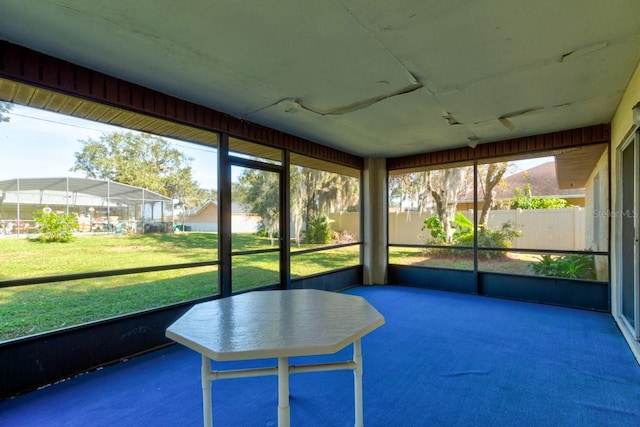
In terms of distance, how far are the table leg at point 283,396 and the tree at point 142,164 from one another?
11.0 feet

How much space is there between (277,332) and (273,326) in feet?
0.32

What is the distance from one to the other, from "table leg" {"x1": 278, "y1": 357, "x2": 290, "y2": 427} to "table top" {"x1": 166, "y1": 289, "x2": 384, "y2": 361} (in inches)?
6.1

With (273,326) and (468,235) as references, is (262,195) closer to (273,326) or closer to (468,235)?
(273,326)

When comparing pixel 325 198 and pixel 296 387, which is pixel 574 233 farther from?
pixel 296 387

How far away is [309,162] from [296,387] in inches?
151

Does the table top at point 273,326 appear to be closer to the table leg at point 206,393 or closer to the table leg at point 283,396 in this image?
the table leg at point 283,396

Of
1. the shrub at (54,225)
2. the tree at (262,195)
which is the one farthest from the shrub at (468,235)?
the shrub at (54,225)

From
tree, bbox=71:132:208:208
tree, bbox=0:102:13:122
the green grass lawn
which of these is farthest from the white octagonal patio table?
tree, bbox=71:132:208:208

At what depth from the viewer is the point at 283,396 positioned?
1.44 m

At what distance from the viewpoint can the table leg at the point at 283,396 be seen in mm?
1411

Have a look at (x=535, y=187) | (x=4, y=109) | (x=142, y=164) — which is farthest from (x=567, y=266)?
(x=4, y=109)

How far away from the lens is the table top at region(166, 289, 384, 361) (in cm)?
132

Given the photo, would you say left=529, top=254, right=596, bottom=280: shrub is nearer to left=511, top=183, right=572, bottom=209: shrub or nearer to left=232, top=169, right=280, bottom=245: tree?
left=511, top=183, right=572, bottom=209: shrub

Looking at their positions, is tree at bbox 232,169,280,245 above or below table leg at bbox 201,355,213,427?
above
